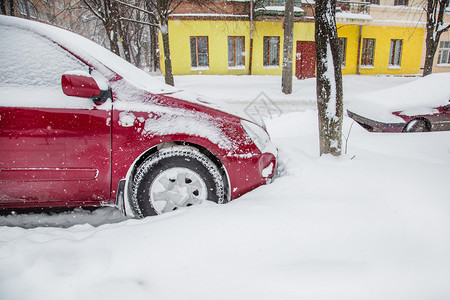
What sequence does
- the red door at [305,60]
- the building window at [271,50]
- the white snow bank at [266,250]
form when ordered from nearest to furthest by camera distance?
the white snow bank at [266,250], the building window at [271,50], the red door at [305,60]

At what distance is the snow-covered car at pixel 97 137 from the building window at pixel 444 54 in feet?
85.1

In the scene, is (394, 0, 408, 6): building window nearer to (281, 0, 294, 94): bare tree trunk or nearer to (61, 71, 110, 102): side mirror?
(281, 0, 294, 94): bare tree trunk

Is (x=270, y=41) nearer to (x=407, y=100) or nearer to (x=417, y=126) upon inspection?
(x=407, y=100)

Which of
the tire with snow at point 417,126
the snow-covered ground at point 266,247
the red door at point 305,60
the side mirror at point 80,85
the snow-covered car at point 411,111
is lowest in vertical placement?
the snow-covered ground at point 266,247

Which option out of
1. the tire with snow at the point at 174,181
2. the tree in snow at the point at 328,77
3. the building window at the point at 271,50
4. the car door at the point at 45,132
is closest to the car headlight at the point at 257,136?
the tire with snow at the point at 174,181

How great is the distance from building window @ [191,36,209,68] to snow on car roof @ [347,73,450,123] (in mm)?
12441

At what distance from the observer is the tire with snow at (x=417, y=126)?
5219 mm

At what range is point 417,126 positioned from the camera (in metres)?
5.27

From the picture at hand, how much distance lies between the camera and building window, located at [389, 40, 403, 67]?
19219mm

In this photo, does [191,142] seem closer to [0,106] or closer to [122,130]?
[122,130]

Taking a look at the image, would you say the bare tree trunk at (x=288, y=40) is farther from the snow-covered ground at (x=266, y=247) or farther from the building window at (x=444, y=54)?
the building window at (x=444, y=54)

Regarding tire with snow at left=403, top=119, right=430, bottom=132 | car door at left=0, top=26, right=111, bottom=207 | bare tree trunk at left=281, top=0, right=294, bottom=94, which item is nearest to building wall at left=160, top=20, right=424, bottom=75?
bare tree trunk at left=281, top=0, right=294, bottom=94

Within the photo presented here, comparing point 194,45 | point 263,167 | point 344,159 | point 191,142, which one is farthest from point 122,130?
point 194,45

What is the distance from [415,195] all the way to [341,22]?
18.1m
